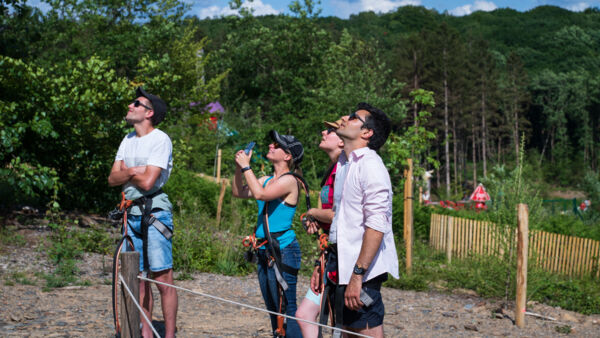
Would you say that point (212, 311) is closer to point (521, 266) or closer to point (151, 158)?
point (151, 158)

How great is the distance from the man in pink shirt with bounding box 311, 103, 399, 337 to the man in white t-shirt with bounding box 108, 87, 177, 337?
4.62ft

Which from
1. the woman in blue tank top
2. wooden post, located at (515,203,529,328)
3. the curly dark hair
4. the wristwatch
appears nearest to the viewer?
the wristwatch

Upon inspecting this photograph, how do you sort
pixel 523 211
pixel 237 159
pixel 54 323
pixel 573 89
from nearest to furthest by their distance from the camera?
pixel 237 159
pixel 54 323
pixel 523 211
pixel 573 89

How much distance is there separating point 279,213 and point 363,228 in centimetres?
110

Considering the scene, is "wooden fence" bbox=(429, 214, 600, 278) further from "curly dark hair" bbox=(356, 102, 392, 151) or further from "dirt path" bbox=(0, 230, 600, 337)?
"curly dark hair" bbox=(356, 102, 392, 151)

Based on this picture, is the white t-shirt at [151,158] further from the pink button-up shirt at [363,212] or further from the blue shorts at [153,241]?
the pink button-up shirt at [363,212]

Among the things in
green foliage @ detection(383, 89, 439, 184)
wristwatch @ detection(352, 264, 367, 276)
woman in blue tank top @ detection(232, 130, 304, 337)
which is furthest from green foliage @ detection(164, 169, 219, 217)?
wristwatch @ detection(352, 264, 367, 276)

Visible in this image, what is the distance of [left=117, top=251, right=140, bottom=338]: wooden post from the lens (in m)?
3.32

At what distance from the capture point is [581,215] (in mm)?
18078

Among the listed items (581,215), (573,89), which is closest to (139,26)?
(581,215)

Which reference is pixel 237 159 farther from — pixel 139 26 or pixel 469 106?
pixel 469 106

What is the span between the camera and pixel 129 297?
3324 mm

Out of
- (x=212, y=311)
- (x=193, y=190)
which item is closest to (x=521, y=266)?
(x=212, y=311)

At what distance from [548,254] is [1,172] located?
33.1 ft
